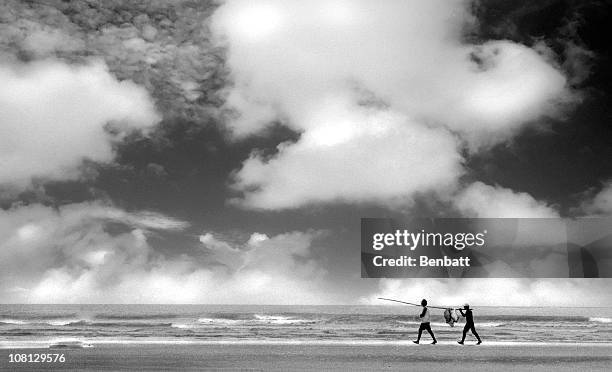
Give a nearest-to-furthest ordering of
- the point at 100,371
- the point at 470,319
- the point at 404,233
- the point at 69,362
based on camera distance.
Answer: the point at 100,371 → the point at 69,362 → the point at 470,319 → the point at 404,233

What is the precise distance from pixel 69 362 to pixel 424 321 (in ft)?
39.1

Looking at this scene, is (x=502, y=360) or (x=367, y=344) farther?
(x=367, y=344)

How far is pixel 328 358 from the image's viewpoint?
17.0 meters

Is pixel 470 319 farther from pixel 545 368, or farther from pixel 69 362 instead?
pixel 69 362

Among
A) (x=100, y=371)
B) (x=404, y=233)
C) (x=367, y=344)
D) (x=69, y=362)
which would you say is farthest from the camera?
(x=367, y=344)

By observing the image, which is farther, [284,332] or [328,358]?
[284,332]

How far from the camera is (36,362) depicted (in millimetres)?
16047

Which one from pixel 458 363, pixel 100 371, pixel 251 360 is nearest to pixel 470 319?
pixel 458 363

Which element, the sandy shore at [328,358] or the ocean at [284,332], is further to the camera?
the ocean at [284,332]

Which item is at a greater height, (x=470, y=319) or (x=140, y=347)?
(x=470, y=319)

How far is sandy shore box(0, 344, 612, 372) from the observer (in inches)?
601

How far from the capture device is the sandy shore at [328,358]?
50.1 ft

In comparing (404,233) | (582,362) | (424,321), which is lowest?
(582,362)

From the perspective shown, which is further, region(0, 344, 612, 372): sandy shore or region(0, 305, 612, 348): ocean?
region(0, 305, 612, 348): ocean
